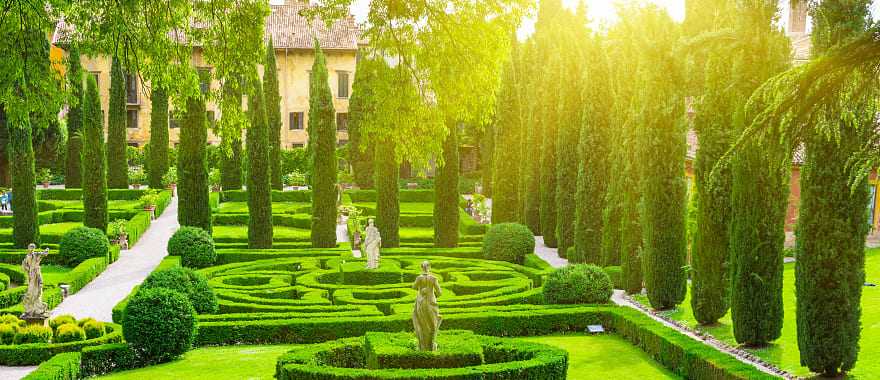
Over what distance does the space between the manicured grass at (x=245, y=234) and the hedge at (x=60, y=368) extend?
18123mm

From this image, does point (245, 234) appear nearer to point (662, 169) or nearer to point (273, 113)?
point (273, 113)

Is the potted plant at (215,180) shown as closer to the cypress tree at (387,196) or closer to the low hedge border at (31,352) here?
the cypress tree at (387,196)

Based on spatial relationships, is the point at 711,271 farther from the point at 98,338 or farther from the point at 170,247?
the point at 170,247

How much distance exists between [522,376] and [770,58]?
7710 mm

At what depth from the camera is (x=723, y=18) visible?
2067 centimetres

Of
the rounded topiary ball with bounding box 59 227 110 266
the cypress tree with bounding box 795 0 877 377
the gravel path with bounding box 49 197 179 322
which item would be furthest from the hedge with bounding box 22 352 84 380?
the rounded topiary ball with bounding box 59 227 110 266

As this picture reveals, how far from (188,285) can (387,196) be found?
13.6 meters

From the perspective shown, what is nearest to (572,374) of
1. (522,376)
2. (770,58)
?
(522,376)

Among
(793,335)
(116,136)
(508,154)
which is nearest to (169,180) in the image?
(116,136)

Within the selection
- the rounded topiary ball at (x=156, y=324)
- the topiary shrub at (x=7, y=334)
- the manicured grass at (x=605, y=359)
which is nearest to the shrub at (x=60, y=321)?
the topiary shrub at (x=7, y=334)

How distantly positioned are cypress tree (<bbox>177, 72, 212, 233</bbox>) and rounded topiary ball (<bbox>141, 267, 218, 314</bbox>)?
11.5 meters

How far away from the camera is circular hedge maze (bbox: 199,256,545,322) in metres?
20.9

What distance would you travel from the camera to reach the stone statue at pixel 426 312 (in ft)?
46.6

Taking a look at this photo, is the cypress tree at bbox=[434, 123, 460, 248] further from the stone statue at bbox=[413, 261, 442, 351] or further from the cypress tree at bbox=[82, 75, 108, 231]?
the stone statue at bbox=[413, 261, 442, 351]
